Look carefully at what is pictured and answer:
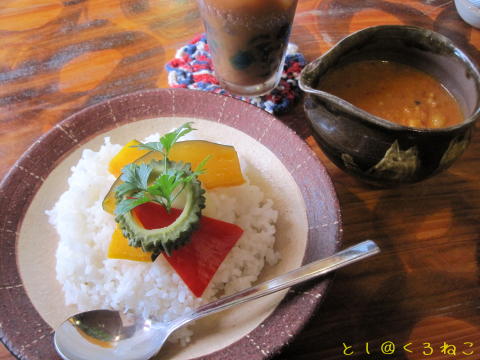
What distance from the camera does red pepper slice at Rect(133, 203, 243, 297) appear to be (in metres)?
1.14

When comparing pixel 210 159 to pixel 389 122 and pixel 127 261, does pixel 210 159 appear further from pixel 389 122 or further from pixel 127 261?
pixel 389 122

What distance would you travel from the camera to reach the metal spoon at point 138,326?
1023 millimetres

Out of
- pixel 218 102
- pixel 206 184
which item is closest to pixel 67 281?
pixel 206 184

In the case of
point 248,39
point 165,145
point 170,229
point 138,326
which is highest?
point 248,39

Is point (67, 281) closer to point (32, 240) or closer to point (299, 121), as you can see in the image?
point (32, 240)

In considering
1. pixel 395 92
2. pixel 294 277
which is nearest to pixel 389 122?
pixel 395 92

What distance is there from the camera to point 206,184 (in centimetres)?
130

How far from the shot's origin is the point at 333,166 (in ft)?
4.91

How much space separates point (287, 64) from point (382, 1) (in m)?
0.75

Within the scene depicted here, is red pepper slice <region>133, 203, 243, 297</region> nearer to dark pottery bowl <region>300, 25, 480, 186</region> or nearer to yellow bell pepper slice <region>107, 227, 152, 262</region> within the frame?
yellow bell pepper slice <region>107, 227, 152, 262</region>

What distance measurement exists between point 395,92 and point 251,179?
1.88 ft

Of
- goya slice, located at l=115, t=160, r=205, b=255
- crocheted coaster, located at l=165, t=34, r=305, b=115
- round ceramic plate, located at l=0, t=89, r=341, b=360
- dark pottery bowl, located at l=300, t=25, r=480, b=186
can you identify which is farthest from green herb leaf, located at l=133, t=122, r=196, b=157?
crocheted coaster, located at l=165, t=34, r=305, b=115

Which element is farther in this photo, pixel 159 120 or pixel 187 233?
pixel 159 120

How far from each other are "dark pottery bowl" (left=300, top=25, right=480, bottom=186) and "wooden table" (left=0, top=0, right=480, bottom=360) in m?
0.23
